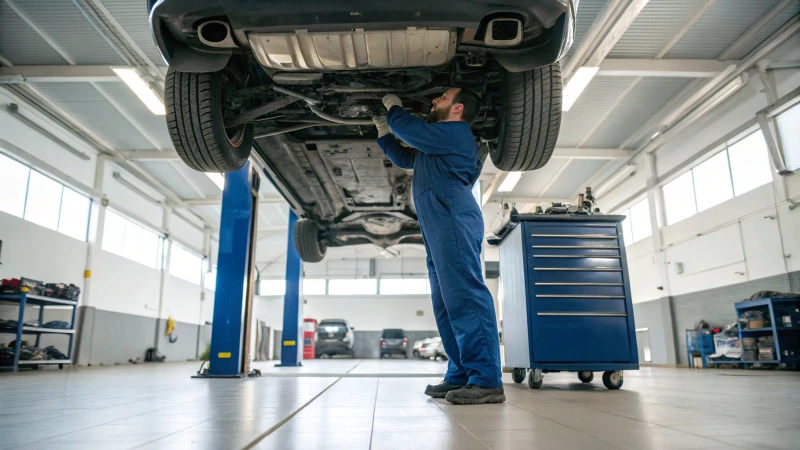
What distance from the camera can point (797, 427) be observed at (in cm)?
130

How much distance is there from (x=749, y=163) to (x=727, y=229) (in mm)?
1183

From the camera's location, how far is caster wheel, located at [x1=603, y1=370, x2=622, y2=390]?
2957 mm

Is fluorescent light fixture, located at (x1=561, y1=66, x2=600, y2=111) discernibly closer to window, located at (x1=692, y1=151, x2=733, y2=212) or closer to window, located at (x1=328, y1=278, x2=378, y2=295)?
window, located at (x1=692, y1=151, x2=733, y2=212)

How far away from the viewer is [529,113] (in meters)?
2.33

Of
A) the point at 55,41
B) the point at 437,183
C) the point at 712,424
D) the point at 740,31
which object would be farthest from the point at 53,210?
the point at 740,31

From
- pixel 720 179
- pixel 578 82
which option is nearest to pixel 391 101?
pixel 578 82

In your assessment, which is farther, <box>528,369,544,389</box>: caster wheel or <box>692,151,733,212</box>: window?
<box>692,151,733,212</box>: window

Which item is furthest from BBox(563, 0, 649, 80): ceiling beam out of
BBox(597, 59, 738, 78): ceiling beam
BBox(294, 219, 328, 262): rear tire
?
BBox(294, 219, 328, 262): rear tire

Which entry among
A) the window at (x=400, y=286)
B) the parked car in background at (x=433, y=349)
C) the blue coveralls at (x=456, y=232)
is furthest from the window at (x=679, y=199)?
the window at (x=400, y=286)

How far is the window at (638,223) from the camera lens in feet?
37.5

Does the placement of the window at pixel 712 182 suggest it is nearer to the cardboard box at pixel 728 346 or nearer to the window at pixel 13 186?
the cardboard box at pixel 728 346

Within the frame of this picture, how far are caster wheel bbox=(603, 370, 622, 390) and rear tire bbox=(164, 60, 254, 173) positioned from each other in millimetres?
2489

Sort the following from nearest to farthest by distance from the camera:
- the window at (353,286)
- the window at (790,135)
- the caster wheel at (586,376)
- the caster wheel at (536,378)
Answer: the caster wheel at (536,378) < the caster wheel at (586,376) < the window at (790,135) < the window at (353,286)

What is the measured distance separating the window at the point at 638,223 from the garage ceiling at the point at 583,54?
1.78 m
